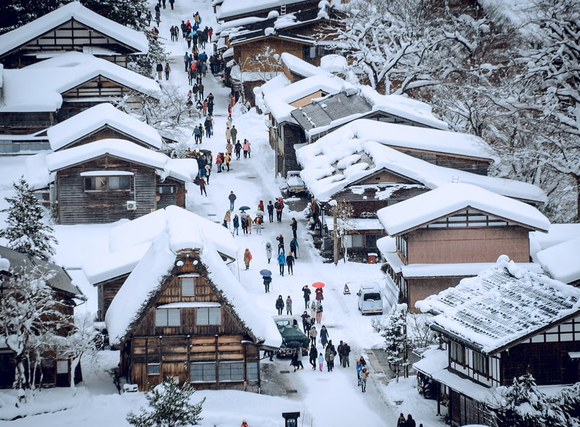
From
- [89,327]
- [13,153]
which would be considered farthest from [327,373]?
[13,153]

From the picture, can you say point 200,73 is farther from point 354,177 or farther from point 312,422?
point 312,422

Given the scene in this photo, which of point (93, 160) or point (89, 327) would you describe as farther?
point (93, 160)

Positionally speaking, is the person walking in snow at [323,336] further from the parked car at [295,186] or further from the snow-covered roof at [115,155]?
the parked car at [295,186]

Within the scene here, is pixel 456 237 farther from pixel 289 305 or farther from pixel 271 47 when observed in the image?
pixel 271 47

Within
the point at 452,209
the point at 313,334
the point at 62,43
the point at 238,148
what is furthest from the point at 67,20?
the point at 313,334

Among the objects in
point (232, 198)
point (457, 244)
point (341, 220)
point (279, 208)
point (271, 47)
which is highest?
point (271, 47)

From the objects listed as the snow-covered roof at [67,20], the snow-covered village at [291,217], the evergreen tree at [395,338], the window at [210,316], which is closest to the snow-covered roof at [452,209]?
the snow-covered village at [291,217]
